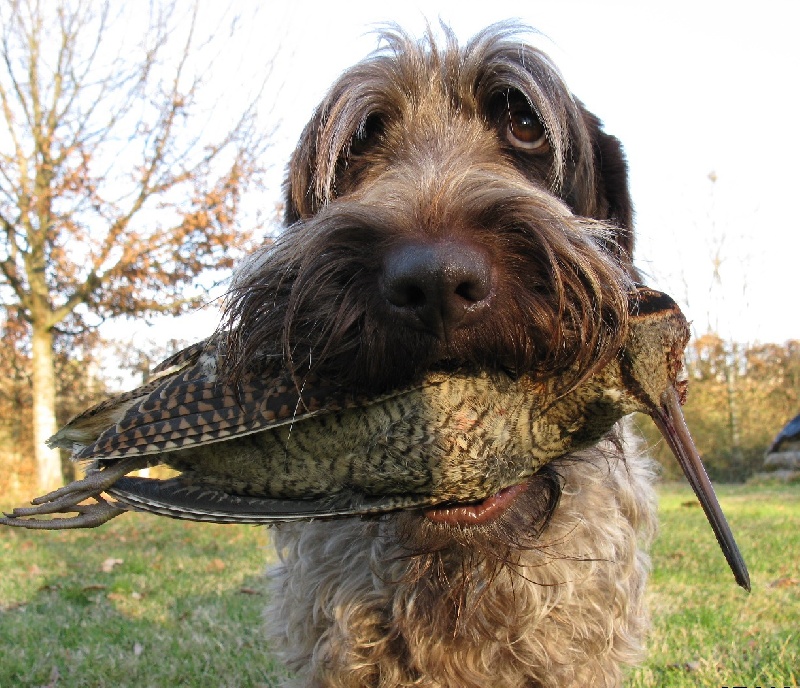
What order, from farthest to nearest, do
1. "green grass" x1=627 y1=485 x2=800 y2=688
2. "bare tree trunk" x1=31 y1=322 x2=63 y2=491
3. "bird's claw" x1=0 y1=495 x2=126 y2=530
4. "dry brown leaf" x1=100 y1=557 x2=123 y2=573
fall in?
"bare tree trunk" x1=31 y1=322 x2=63 y2=491, "dry brown leaf" x1=100 y1=557 x2=123 y2=573, "green grass" x1=627 y1=485 x2=800 y2=688, "bird's claw" x1=0 y1=495 x2=126 y2=530

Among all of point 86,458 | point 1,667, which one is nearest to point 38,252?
point 1,667

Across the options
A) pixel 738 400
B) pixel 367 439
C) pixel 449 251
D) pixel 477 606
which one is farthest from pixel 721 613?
pixel 738 400

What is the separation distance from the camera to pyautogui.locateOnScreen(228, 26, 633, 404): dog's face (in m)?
1.60

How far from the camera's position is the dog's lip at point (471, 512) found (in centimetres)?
181

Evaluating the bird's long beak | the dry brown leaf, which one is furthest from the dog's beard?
the dry brown leaf

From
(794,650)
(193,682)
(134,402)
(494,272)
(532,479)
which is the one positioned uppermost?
(494,272)

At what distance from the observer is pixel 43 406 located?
1392 cm

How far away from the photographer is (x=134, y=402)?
1.88 metres

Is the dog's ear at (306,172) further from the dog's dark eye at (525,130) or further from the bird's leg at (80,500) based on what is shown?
the bird's leg at (80,500)

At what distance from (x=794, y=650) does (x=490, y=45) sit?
9.71ft

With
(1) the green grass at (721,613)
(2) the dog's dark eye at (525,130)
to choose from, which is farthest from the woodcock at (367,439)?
(1) the green grass at (721,613)

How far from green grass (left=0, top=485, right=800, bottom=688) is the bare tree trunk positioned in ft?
17.8

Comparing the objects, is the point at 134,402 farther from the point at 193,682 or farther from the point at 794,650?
the point at 794,650

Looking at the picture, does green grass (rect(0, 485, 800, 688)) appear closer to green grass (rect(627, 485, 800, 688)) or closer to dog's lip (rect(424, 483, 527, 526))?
green grass (rect(627, 485, 800, 688))
